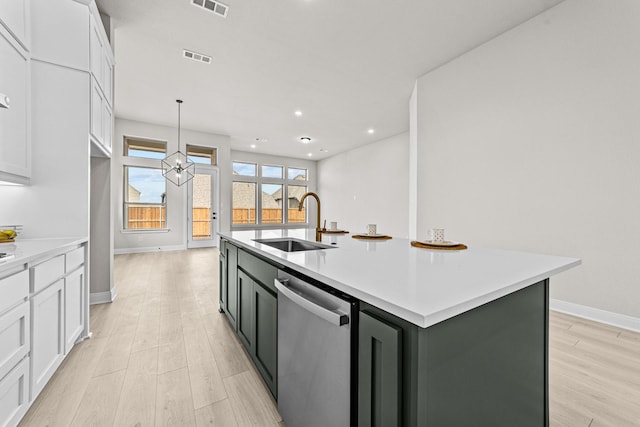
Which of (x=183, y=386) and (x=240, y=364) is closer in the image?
(x=183, y=386)

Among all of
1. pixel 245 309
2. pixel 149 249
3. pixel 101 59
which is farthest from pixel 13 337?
pixel 149 249

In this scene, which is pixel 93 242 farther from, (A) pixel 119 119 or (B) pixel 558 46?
(B) pixel 558 46

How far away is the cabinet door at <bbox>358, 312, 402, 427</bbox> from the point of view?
26.3 inches

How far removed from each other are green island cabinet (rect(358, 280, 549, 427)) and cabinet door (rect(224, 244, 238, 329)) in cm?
148

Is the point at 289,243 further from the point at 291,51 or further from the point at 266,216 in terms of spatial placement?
the point at 266,216

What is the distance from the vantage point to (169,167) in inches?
260

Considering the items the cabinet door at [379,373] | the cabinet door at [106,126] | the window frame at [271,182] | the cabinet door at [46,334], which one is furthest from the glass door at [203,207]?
the cabinet door at [379,373]

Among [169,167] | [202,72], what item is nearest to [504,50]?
[202,72]

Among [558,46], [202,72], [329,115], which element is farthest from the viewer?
[329,115]

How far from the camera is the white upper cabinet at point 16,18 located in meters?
1.66

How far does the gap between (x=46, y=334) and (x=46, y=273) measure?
353mm

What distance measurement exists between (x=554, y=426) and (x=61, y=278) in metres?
2.87

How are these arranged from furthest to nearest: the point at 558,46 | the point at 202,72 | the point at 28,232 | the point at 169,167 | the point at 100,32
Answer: the point at 169,167
the point at 202,72
the point at 558,46
the point at 100,32
the point at 28,232

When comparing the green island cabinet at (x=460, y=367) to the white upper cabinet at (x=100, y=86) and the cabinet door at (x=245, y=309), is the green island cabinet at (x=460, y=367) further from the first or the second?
the white upper cabinet at (x=100, y=86)
